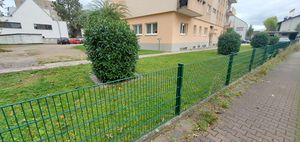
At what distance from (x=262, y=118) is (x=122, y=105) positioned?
305 cm

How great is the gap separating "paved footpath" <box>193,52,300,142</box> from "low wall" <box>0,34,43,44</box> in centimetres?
4216

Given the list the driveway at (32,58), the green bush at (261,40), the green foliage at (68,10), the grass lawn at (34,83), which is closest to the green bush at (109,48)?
the grass lawn at (34,83)

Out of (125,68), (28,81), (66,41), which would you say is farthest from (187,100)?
(66,41)

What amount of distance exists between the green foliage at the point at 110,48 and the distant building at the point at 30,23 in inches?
1516

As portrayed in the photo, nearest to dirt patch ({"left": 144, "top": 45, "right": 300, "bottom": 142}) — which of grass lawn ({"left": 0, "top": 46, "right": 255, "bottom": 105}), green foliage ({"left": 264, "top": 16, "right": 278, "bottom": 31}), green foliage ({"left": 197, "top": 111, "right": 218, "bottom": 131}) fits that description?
green foliage ({"left": 197, "top": 111, "right": 218, "bottom": 131})

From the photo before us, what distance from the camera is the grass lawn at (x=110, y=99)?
2580 millimetres

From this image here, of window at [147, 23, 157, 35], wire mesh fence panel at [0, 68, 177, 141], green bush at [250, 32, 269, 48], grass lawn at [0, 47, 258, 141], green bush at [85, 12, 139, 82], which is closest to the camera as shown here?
wire mesh fence panel at [0, 68, 177, 141]

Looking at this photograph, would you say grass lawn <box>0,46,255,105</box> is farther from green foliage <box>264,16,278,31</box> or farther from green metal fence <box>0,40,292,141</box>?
green foliage <box>264,16,278,31</box>

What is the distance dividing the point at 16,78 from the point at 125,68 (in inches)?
166

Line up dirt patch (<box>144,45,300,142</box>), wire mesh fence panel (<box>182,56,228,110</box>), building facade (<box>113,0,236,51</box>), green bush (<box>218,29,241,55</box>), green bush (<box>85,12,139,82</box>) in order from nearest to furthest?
1. dirt patch (<box>144,45,300,142</box>)
2. wire mesh fence panel (<box>182,56,228,110</box>)
3. green bush (<box>85,12,139,82</box>)
4. green bush (<box>218,29,241,55</box>)
5. building facade (<box>113,0,236,51</box>)

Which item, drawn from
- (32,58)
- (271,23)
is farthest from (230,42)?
(271,23)

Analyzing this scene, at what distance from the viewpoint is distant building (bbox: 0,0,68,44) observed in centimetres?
3328

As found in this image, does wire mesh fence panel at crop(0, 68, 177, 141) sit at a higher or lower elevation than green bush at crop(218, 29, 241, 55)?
lower

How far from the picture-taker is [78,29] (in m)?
51.6
